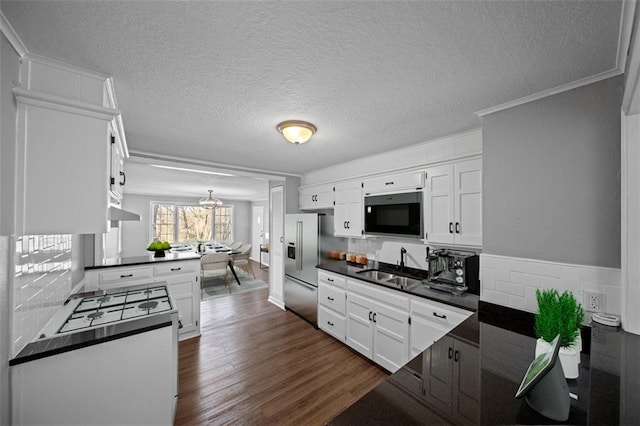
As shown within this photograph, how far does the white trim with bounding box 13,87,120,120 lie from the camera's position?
115 cm

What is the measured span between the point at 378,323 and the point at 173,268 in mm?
2523

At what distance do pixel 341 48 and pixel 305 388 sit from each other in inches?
102

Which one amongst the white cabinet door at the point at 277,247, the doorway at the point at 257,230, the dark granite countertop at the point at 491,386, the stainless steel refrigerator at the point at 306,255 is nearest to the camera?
the dark granite countertop at the point at 491,386

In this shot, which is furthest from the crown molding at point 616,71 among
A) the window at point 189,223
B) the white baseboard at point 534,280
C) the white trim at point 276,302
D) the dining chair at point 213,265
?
the window at point 189,223

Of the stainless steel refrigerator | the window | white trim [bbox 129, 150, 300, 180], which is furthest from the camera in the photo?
the window

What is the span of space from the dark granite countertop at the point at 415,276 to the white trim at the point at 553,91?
142 centimetres

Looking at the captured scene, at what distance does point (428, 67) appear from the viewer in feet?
4.37

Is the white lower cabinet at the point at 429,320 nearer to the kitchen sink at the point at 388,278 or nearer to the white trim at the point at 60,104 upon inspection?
the kitchen sink at the point at 388,278

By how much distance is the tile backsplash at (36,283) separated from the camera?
120cm

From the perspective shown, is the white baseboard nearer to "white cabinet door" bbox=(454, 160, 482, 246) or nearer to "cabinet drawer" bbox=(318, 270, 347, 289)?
"white cabinet door" bbox=(454, 160, 482, 246)

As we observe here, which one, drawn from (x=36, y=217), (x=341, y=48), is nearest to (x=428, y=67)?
(x=341, y=48)

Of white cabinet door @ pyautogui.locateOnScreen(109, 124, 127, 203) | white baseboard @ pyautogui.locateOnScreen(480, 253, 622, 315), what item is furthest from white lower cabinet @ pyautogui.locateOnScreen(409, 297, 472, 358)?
white cabinet door @ pyautogui.locateOnScreen(109, 124, 127, 203)

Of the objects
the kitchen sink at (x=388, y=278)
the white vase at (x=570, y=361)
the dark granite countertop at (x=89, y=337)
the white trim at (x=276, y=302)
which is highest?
the white vase at (x=570, y=361)

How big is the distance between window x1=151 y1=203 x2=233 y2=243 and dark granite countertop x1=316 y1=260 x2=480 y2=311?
248 inches
